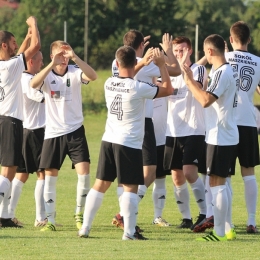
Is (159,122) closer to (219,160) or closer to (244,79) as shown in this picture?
(244,79)

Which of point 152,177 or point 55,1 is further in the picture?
point 55,1

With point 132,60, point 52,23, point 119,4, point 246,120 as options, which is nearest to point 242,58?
point 246,120

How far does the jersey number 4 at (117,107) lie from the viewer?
363 inches

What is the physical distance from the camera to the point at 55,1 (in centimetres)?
5991

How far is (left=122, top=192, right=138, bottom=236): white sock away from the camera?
9.18m

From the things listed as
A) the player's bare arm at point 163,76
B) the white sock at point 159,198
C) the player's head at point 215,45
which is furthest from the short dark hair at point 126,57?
the white sock at point 159,198

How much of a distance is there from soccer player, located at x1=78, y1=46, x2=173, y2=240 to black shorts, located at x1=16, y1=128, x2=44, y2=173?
2.11 m

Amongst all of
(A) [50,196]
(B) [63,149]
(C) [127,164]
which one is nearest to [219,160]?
(C) [127,164]

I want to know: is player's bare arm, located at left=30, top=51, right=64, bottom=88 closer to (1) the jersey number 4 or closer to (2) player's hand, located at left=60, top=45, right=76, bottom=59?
(2) player's hand, located at left=60, top=45, right=76, bottom=59

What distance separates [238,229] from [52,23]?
148ft

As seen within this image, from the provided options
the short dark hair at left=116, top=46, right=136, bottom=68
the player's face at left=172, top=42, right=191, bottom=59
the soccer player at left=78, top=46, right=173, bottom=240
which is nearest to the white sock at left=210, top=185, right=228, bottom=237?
the soccer player at left=78, top=46, right=173, bottom=240

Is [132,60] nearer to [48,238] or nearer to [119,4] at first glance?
[48,238]

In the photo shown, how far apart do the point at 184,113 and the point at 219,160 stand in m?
1.67

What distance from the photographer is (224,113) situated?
30.5 feet
